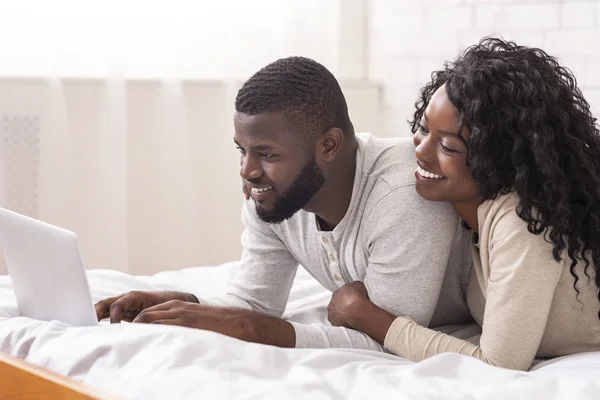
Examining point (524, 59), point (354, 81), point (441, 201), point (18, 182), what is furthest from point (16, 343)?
point (354, 81)

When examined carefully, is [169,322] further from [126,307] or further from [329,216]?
[329,216]

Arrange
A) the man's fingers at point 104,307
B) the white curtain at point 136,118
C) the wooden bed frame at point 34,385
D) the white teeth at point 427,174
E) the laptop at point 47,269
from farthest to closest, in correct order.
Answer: the white curtain at point 136,118 < the man's fingers at point 104,307 < the white teeth at point 427,174 < the laptop at point 47,269 < the wooden bed frame at point 34,385

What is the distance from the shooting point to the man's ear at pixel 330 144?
1575 millimetres

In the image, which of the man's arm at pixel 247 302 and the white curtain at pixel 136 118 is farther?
the white curtain at pixel 136 118

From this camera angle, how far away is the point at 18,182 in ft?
9.16

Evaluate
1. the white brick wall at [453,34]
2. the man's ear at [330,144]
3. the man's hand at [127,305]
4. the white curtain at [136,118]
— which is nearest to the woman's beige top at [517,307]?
the man's ear at [330,144]

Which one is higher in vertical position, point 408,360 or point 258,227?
point 258,227

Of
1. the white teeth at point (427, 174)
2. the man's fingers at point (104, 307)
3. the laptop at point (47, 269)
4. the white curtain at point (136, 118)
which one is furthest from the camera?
the white curtain at point (136, 118)

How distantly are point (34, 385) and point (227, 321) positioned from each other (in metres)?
0.38

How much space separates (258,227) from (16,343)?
0.56 meters

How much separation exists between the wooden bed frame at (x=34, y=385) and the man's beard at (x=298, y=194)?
54 centimetres

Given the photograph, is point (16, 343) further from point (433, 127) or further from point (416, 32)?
point (416, 32)

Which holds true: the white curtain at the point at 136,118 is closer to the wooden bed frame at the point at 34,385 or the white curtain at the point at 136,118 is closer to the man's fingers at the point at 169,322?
the man's fingers at the point at 169,322

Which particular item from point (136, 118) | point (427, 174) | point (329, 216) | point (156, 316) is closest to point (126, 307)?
point (156, 316)
